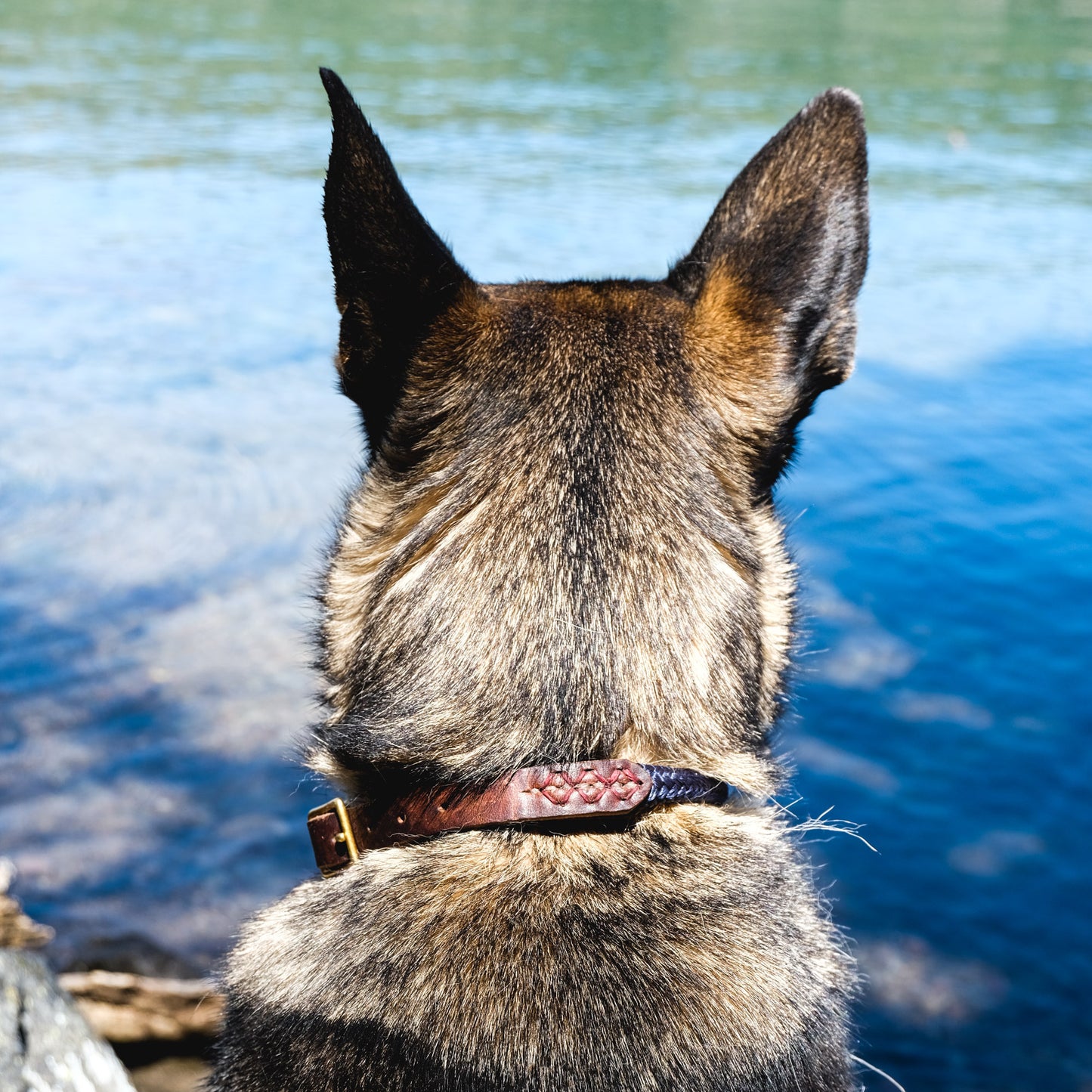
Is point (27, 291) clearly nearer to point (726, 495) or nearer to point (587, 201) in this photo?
point (587, 201)

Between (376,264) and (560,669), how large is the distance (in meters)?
0.80

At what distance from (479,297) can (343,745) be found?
2.79ft

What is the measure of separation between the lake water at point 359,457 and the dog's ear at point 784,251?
392mm

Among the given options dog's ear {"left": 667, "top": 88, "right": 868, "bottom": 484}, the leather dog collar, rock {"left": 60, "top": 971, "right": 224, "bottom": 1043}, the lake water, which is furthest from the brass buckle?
rock {"left": 60, "top": 971, "right": 224, "bottom": 1043}

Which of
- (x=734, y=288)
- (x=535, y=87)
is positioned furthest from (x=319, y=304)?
(x=535, y=87)

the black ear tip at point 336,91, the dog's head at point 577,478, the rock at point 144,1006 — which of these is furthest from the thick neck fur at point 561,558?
the rock at point 144,1006

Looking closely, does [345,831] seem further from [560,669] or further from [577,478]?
[577,478]

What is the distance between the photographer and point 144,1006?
3.94 m

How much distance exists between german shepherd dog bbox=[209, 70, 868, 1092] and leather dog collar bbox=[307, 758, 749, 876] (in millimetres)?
23

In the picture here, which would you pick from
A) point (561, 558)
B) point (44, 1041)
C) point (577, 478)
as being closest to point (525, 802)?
point (561, 558)

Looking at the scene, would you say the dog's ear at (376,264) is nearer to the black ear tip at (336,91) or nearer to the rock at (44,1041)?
the black ear tip at (336,91)

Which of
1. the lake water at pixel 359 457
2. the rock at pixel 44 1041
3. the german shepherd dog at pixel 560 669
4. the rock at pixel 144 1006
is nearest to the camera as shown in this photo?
the german shepherd dog at pixel 560 669

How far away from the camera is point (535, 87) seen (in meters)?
21.0

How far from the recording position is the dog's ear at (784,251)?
2391 millimetres
